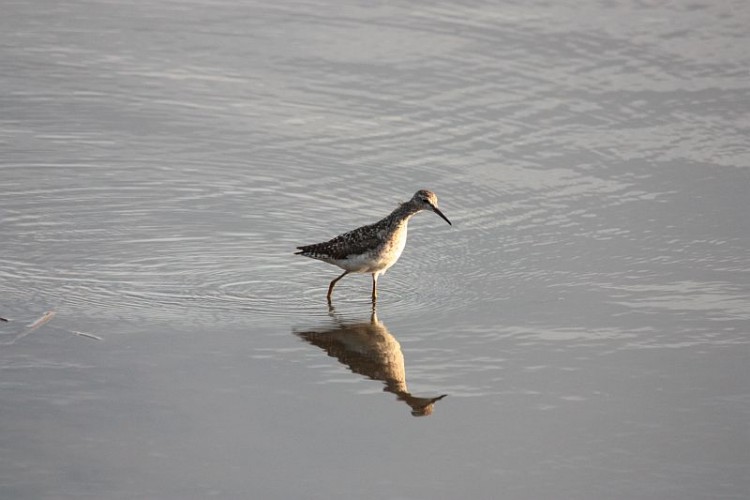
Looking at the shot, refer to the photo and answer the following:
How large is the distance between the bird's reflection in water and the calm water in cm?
3

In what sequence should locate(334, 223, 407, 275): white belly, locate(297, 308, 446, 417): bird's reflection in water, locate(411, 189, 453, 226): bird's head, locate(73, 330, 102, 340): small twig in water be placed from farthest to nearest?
locate(411, 189, 453, 226): bird's head
locate(334, 223, 407, 275): white belly
locate(73, 330, 102, 340): small twig in water
locate(297, 308, 446, 417): bird's reflection in water

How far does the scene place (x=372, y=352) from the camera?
35.7 feet

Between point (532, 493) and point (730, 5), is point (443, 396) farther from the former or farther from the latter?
point (730, 5)

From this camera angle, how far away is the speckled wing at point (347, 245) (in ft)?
40.6

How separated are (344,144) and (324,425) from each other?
7100 mm

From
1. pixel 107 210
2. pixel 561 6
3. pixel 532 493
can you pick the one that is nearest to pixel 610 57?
pixel 561 6

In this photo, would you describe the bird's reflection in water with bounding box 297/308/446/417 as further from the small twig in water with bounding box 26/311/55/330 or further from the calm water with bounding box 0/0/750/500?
the small twig in water with bounding box 26/311/55/330

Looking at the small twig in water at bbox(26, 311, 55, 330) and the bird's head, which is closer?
the small twig in water at bbox(26, 311, 55, 330)

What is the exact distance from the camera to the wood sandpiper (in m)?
12.3

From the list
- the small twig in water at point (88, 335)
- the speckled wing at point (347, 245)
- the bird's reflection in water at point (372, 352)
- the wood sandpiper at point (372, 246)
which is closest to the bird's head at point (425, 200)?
the wood sandpiper at point (372, 246)

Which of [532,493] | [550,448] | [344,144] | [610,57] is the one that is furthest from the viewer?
[610,57]

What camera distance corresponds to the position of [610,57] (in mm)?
18172

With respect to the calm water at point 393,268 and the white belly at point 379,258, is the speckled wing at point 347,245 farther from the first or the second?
the calm water at point 393,268

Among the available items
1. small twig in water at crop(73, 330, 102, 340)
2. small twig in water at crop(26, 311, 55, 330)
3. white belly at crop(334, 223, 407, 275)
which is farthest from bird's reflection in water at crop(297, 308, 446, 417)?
small twig in water at crop(26, 311, 55, 330)
